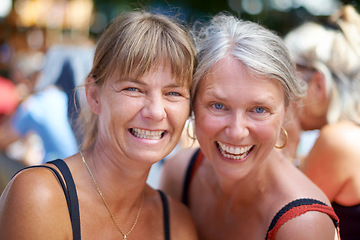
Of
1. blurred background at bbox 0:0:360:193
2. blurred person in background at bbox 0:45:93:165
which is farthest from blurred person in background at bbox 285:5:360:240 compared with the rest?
blurred person in background at bbox 0:45:93:165

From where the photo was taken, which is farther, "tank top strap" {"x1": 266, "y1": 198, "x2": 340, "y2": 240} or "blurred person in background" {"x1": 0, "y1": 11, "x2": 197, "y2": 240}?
"tank top strap" {"x1": 266, "y1": 198, "x2": 340, "y2": 240}

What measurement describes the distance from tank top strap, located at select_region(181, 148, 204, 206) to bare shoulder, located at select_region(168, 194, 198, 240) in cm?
32

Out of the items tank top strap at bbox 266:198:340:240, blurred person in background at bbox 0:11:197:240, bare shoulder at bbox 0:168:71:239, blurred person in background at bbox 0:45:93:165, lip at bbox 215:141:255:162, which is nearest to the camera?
bare shoulder at bbox 0:168:71:239

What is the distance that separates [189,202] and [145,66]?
3.40 ft

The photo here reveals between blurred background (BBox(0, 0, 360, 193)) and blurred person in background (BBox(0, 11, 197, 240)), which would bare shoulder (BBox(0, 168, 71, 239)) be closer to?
blurred person in background (BBox(0, 11, 197, 240))

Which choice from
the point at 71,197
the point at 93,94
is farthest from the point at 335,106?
the point at 71,197

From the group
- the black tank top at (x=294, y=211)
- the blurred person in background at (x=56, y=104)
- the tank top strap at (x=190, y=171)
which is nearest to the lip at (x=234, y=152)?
the black tank top at (x=294, y=211)

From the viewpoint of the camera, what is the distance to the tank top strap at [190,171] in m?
2.43

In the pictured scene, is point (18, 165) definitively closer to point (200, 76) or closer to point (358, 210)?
point (200, 76)

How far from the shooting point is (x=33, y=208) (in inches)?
59.5

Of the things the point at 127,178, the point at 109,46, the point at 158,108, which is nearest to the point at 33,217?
the point at 127,178

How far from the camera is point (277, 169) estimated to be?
2.09 meters

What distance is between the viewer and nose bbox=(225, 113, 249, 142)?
1829mm

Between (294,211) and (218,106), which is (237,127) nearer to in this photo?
(218,106)
